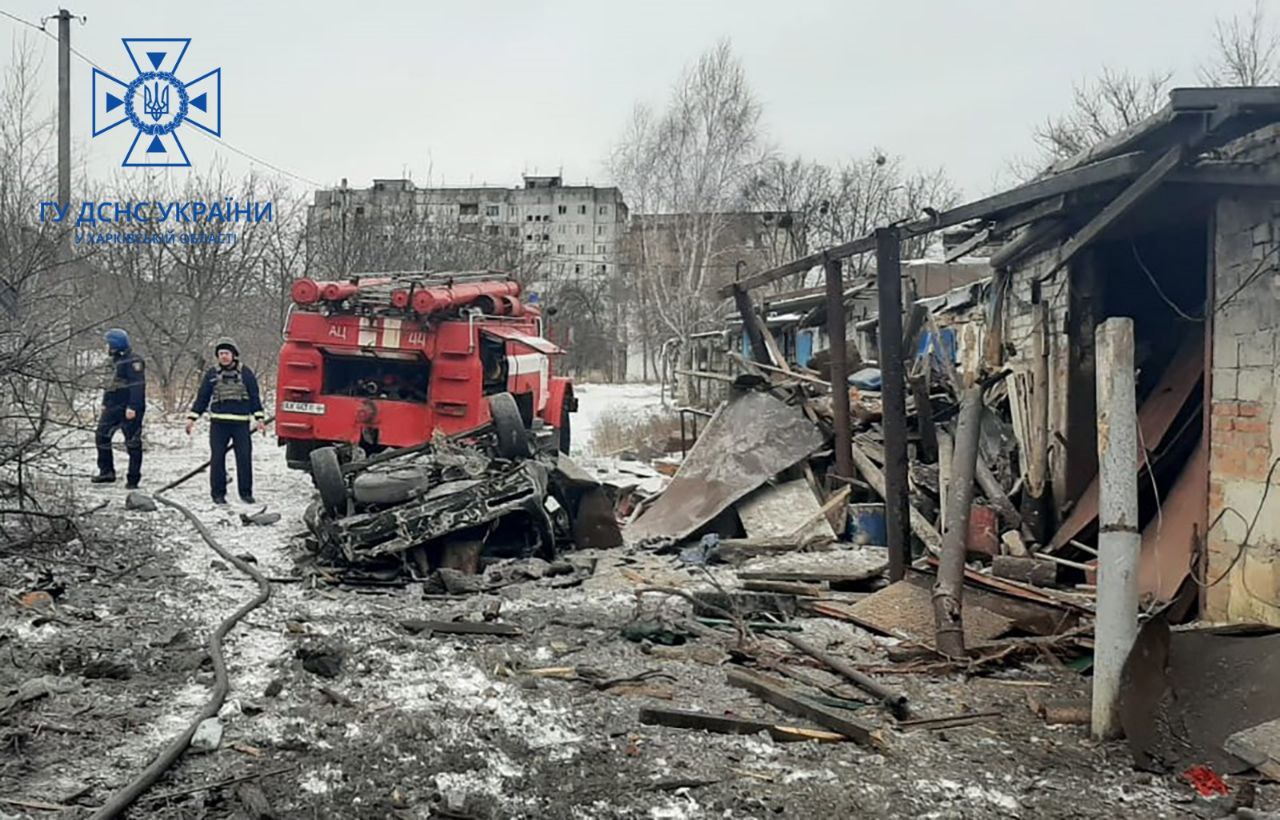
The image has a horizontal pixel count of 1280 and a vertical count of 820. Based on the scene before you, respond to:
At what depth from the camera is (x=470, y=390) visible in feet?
32.2

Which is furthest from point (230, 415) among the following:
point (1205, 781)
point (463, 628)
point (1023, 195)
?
point (1205, 781)

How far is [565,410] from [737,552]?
5.58m

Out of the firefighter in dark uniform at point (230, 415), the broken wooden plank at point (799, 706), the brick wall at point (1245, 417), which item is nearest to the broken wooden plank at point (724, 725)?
the broken wooden plank at point (799, 706)

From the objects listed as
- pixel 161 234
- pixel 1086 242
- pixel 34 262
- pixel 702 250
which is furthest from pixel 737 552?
pixel 702 250

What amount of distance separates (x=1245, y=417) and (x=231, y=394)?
886 cm

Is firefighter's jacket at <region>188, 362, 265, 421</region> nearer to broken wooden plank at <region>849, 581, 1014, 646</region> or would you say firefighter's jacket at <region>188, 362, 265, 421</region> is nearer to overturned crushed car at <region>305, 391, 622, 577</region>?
overturned crushed car at <region>305, 391, 622, 577</region>

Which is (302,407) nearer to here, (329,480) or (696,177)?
(329,480)

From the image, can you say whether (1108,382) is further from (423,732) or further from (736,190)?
(736,190)

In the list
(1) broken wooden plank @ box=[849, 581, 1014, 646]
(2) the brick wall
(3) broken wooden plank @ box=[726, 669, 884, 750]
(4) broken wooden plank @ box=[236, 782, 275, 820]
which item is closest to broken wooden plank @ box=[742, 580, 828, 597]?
(1) broken wooden plank @ box=[849, 581, 1014, 646]

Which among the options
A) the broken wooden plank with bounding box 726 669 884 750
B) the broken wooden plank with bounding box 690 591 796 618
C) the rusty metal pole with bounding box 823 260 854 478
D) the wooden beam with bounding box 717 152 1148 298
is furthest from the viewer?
the rusty metal pole with bounding box 823 260 854 478

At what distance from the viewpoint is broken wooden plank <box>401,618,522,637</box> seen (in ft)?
19.3

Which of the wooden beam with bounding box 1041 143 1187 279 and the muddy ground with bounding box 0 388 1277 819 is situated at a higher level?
the wooden beam with bounding box 1041 143 1187 279

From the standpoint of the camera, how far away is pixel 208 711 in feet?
13.9

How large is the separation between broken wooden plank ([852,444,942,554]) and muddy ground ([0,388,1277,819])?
240 cm
